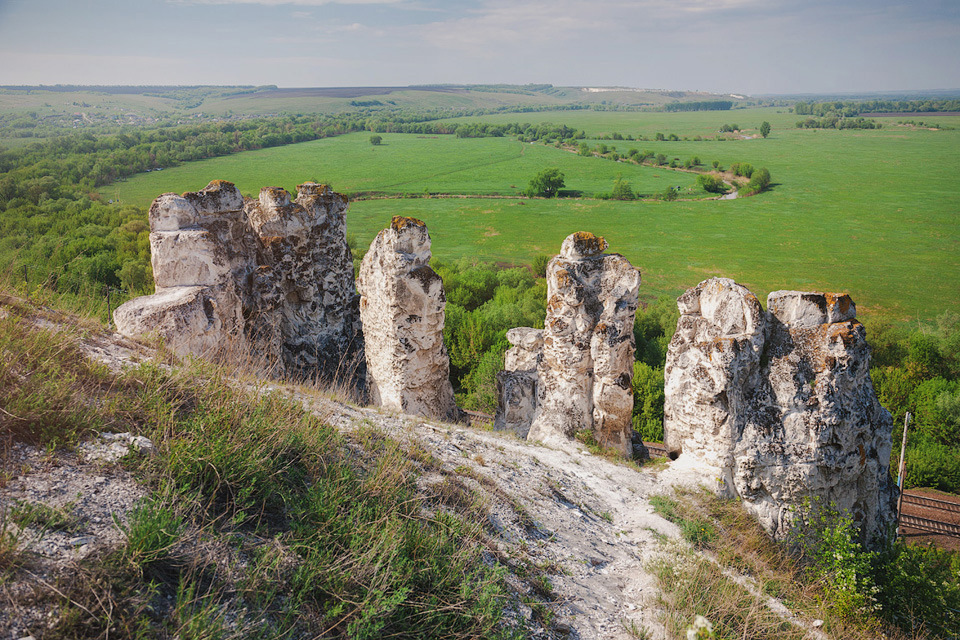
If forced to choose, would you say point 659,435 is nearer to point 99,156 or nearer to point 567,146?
point 99,156

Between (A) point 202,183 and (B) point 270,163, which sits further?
(B) point 270,163

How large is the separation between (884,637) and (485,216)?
7464 cm

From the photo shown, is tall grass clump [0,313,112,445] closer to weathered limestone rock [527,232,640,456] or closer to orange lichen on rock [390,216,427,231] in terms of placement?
orange lichen on rock [390,216,427,231]

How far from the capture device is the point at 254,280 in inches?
517

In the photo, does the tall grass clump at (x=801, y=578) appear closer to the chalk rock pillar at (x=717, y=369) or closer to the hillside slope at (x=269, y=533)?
the hillside slope at (x=269, y=533)

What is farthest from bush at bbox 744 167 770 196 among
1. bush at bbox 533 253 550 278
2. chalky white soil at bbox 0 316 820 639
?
chalky white soil at bbox 0 316 820 639

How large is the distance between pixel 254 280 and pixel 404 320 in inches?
147

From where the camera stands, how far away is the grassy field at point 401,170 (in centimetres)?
7706

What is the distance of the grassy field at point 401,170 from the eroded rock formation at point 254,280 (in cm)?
5816

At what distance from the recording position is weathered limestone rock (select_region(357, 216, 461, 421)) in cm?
1250

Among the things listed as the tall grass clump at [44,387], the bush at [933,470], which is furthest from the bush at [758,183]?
the tall grass clump at [44,387]

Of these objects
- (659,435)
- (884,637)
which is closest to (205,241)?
(884,637)

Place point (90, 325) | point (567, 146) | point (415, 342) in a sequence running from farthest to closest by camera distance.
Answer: point (567, 146), point (415, 342), point (90, 325)

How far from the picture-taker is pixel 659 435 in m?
22.4
